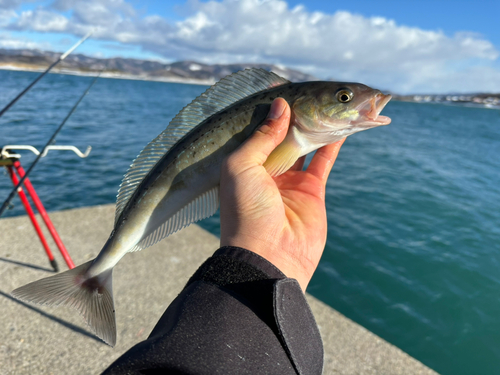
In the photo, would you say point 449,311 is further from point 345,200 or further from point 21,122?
point 21,122

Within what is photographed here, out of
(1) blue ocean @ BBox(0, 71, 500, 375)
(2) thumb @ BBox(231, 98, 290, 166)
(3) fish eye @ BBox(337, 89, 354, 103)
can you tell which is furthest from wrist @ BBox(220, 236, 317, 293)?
(1) blue ocean @ BBox(0, 71, 500, 375)

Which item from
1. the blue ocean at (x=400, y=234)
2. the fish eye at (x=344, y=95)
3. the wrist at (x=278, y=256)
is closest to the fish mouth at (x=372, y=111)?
the fish eye at (x=344, y=95)

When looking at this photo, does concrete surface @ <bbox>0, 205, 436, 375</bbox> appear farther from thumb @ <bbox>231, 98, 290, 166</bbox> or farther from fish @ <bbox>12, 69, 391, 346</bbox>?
thumb @ <bbox>231, 98, 290, 166</bbox>

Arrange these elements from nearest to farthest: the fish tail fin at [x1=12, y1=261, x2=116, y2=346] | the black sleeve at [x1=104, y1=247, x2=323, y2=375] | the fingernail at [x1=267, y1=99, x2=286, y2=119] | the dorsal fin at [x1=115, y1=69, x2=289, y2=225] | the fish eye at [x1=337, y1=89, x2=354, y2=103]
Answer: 1. the black sleeve at [x1=104, y1=247, x2=323, y2=375]
2. the fish tail fin at [x1=12, y1=261, x2=116, y2=346]
3. the fingernail at [x1=267, y1=99, x2=286, y2=119]
4. the fish eye at [x1=337, y1=89, x2=354, y2=103]
5. the dorsal fin at [x1=115, y1=69, x2=289, y2=225]

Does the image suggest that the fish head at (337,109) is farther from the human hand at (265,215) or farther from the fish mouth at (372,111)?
the human hand at (265,215)

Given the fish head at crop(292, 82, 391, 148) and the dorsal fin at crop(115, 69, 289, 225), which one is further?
the dorsal fin at crop(115, 69, 289, 225)

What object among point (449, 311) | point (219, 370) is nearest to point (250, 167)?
point (219, 370)

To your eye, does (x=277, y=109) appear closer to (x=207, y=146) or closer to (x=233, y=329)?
(x=207, y=146)
